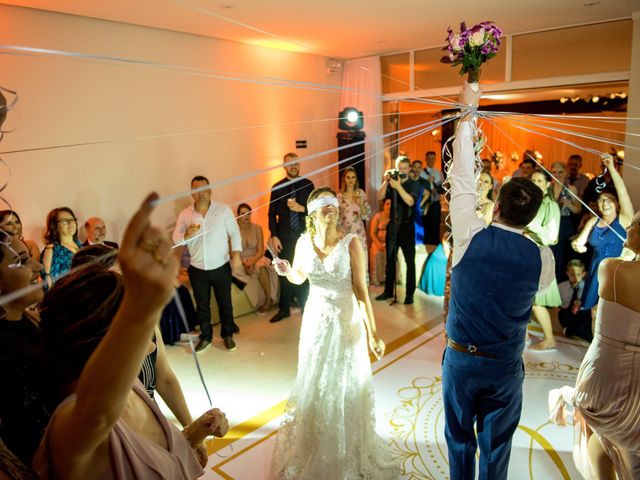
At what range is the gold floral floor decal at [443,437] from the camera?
2889 millimetres

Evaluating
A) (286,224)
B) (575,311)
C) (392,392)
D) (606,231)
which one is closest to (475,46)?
(392,392)

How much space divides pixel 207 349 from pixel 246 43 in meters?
4.02

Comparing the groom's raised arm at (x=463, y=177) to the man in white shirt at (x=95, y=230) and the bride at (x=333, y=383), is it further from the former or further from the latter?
the man in white shirt at (x=95, y=230)

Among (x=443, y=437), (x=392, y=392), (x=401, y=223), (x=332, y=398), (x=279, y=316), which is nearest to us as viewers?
(x=332, y=398)

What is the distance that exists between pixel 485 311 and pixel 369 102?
20.6 ft

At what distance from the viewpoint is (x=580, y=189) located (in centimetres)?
597

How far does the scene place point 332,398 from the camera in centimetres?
278

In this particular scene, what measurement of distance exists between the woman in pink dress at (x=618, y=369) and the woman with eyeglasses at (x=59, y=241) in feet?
12.8

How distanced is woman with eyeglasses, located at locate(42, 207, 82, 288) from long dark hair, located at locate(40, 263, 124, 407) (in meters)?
3.54

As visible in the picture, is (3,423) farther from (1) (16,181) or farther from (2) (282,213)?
(2) (282,213)

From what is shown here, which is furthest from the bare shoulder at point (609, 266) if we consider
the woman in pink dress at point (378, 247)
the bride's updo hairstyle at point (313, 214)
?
the woman in pink dress at point (378, 247)

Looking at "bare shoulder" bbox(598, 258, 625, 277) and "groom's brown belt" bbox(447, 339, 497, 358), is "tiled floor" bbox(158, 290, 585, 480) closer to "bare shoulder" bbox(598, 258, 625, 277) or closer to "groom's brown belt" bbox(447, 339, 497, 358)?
"groom's brown belt" bbox(447, 339, 497, 358)

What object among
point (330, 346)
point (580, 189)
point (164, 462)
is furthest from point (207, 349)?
point (580, 189)

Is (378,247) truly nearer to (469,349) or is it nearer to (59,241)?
(59,241)
